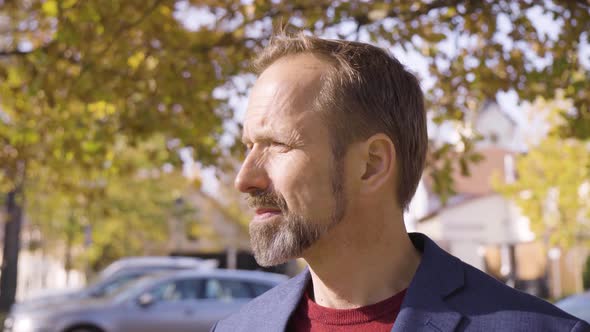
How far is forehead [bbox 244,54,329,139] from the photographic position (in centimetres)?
234

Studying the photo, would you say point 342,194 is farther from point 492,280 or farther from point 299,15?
point 299,15

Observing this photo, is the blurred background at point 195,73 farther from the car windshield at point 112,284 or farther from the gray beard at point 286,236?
the car windshield at point 112,284

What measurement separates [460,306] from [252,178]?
66cm

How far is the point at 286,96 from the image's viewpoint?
2.37 metres

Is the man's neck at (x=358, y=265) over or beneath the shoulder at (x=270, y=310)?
over

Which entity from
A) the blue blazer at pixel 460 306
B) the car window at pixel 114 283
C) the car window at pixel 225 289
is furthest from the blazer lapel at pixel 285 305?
the car window at pixel 114 283

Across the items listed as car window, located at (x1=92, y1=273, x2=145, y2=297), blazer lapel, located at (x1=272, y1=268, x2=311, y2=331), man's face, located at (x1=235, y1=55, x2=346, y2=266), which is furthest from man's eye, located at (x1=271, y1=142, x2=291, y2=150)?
car window, located at (x1=92, y1=273, x2=145, y2=297)

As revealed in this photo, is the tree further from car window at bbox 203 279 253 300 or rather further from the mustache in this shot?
the mustache

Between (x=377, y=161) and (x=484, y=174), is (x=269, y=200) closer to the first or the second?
(x=377, y=161)

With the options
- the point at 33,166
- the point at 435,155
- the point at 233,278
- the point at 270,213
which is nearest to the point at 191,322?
the point at 233,278

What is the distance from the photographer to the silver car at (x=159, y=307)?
11945 millimetres

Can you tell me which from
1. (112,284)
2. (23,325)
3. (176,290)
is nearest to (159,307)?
(176,290)

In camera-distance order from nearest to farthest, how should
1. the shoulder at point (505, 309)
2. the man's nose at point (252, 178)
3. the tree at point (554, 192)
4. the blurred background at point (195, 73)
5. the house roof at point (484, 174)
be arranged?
the shoulder at point (505, 309)
the man's nose at point (252, 178)
the blurred background at point (195, 73)
the tree at point (554, 192)
the house roof at point (484, 174)

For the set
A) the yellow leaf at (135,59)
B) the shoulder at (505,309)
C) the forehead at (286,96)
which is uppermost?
the yellow leaf at (135,59)
